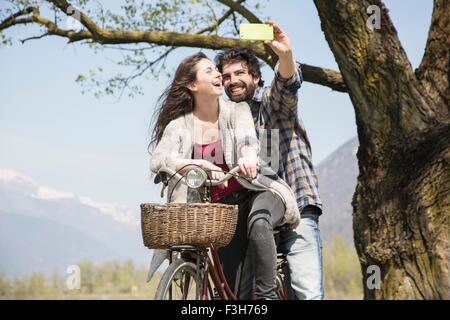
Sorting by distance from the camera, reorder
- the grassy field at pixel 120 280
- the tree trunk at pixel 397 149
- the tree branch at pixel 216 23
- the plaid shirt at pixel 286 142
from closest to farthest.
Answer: the plaid shirt at pixel 286 142 → the tree trunk at pixel 397 149 → the tree branch at pixel 216 23 → the grassy field at pixel 120 280

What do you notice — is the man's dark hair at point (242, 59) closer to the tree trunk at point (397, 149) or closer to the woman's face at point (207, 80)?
the woman's face at point (207, 80)

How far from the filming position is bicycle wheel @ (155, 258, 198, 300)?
4199 mm

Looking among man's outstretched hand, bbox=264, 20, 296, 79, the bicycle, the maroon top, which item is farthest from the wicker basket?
man's outstretched hand, bbox=264, 20, 296, 79

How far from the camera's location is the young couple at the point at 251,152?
4590 mm

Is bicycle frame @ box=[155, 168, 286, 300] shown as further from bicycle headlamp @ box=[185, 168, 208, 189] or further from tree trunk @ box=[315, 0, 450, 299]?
tree trunk @ box=[315, 0, 450, 299]

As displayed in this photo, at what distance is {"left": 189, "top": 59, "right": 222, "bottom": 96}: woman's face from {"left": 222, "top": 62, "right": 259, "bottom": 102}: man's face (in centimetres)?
26

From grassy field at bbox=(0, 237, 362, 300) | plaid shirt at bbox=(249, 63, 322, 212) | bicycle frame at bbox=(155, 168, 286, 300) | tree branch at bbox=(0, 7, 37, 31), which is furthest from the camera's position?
grassy field at bbox=(0, 237, 362, 300)

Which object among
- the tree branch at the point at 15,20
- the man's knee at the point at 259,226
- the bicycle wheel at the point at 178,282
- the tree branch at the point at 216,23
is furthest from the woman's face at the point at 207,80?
the tree branch at the point at 216,23

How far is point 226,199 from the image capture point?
4.86 m

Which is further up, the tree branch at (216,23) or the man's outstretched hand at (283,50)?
the tree branch at (216,23)

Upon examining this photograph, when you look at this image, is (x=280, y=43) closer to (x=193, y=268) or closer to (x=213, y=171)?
(x=213, y=171)
